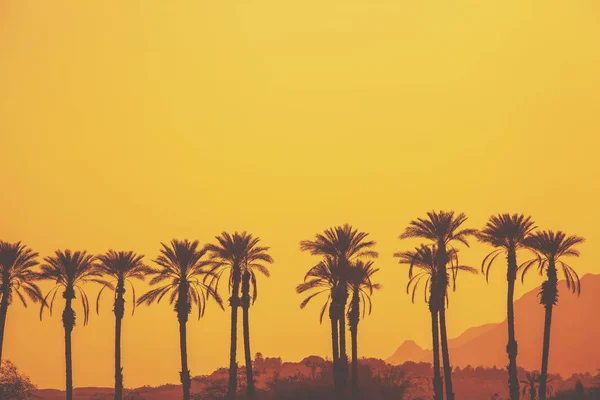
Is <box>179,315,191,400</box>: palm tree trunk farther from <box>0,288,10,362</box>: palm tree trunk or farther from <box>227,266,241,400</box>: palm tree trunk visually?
<box>0,288,10,362</box>: palm tree trunk

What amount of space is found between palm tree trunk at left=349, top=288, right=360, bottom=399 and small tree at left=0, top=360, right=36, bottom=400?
33.6 meters

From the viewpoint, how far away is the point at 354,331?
83.7m

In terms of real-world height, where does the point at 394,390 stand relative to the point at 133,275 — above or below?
below

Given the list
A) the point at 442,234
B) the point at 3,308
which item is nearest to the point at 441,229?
the point at 442,234

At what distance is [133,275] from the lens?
83938 millimetres

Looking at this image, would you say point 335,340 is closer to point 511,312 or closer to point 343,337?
point 343,337

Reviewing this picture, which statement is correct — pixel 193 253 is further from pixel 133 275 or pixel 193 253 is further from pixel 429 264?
pixel 429 264

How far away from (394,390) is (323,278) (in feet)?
70.0

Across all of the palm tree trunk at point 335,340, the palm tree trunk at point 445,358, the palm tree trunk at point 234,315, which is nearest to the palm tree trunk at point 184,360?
the palm tree trunk at point 234,315

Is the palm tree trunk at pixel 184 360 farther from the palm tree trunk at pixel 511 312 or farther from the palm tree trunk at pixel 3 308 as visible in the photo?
the palm tree trunk at pixel 511 312

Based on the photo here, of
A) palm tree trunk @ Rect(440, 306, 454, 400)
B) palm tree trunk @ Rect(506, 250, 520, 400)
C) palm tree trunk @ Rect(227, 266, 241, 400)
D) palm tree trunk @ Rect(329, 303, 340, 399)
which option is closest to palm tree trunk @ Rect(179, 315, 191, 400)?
palm tree trunk @ Rect(227, 266, 241, 400)

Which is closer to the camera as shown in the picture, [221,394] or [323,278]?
[323,278]

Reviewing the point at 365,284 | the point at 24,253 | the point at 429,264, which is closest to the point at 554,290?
the point at 429,264

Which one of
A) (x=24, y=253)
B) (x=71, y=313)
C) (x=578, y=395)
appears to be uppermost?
(x=24, y=253)
